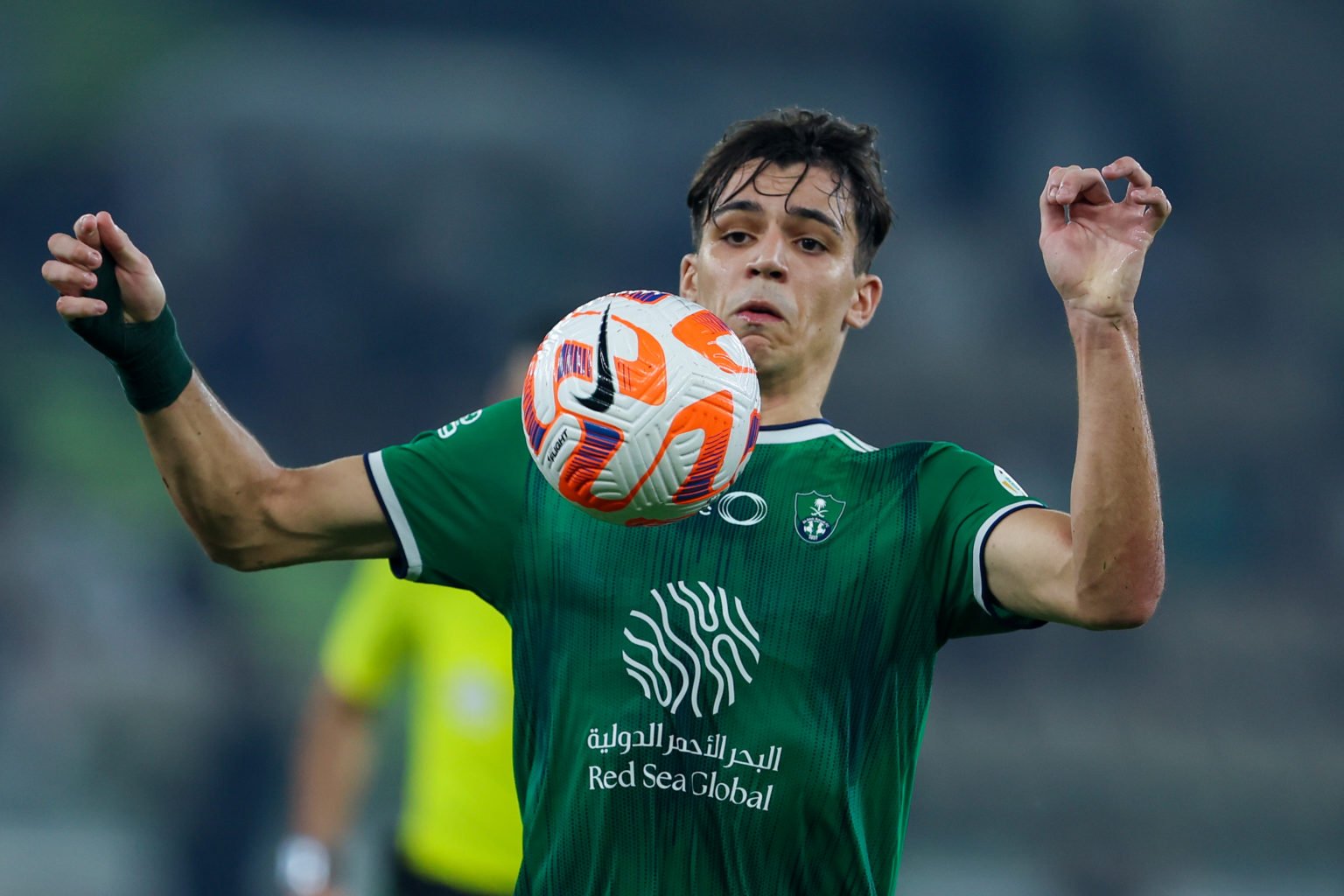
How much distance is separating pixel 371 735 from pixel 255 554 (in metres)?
3.00

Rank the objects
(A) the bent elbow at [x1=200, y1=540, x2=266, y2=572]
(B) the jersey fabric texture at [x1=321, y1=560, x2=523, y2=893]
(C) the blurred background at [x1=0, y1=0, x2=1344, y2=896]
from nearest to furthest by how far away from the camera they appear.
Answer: (A) the bent elbow at [x1=200, y1=540, x2=266, y2=572]
(B) the jersey fabric texture at [x1=321, y1=560, x2=523, y2=893]
(C) the blurred background at [x1=0, y1=0, x2=1344, y2=896]

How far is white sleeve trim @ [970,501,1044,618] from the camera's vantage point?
9.06ft

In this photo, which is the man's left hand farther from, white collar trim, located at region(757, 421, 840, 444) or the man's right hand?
the man's right hand

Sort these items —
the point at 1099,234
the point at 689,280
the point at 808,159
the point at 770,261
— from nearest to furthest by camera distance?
the point at 1099,234 → the point at 770,261 → the point at 808,159 → the point at 689,280

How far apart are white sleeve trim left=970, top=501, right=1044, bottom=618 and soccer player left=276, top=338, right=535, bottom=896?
7.64 ft

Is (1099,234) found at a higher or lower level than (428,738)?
higher

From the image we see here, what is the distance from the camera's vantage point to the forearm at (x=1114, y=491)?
98.5 inches

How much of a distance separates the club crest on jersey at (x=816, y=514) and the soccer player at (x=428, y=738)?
2.17 metres

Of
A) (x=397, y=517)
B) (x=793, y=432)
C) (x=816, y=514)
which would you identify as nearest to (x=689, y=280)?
(x=793, y=432)

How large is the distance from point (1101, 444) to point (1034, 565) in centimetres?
28

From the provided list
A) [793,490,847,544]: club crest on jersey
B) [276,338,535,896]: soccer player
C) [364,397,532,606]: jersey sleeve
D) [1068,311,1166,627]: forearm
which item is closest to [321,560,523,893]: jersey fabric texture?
[276,338,535,896]: soccer player

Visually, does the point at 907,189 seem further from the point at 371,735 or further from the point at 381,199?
Answer: the point at 371,735

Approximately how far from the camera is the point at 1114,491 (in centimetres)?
250

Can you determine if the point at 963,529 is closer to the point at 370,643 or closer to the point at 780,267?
the point at 780,267
